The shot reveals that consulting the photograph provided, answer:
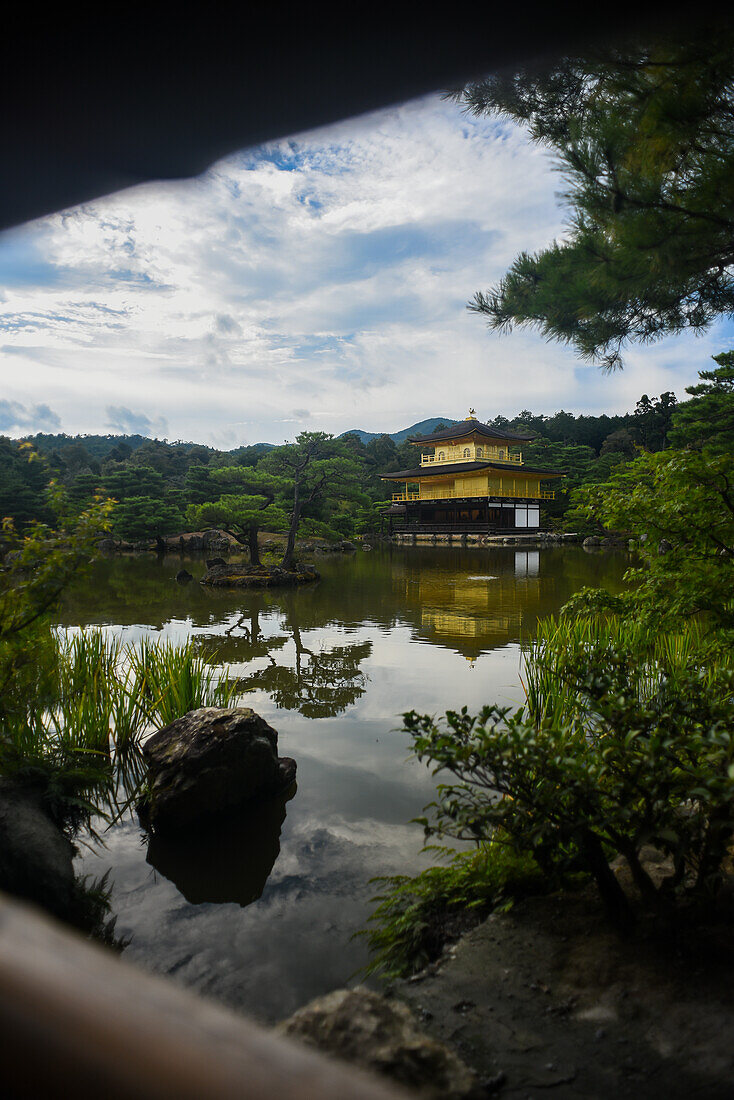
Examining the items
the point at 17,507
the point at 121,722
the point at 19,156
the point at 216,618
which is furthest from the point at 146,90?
the point at 216,618

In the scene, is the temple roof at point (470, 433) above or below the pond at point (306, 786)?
above

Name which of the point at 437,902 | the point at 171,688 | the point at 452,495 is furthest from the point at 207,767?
the point at 452,495

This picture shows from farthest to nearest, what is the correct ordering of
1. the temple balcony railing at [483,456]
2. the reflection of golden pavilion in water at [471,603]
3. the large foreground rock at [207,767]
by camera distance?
the temple balcony railing at [483,456] < the reflection of golden pavilion in water at [471,603] < the large foreground rock at [207,767]

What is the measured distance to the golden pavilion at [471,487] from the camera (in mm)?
26062

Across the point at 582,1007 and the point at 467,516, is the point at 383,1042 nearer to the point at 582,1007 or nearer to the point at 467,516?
the point at 582,1007

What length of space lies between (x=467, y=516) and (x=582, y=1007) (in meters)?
26.3

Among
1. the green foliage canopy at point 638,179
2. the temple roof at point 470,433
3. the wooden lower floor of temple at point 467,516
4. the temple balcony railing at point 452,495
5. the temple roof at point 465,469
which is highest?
the temple roof at point 470,433

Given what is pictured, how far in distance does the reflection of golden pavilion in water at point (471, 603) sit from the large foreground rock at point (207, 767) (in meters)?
3.18

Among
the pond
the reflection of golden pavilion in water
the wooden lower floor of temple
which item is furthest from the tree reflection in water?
the wooden lower floor of temple

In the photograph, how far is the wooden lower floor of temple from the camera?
26.1m

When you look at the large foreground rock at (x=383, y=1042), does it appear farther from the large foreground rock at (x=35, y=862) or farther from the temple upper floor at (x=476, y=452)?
the temple upper floor at (x=476, y=452)

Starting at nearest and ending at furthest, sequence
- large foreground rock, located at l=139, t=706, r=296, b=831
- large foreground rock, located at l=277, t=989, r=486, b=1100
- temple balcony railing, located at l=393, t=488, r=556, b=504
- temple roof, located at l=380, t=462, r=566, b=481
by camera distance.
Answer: large foreground rock, located at l=277, t=989, r=486, b=1100
large foreground rock, located at l=139, t=706, r=296, b=831
temple roof, located at l=380, t=462, r=566, b=481
temple balcony railing, located at l=393, t=488, r=556, b=504

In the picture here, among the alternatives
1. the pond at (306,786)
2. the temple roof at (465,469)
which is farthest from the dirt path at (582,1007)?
the temple roof at (465,469)

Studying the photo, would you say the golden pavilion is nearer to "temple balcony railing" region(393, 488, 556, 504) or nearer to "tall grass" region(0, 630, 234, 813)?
"temple balcony railing" region(393, 488, 556, 504)
